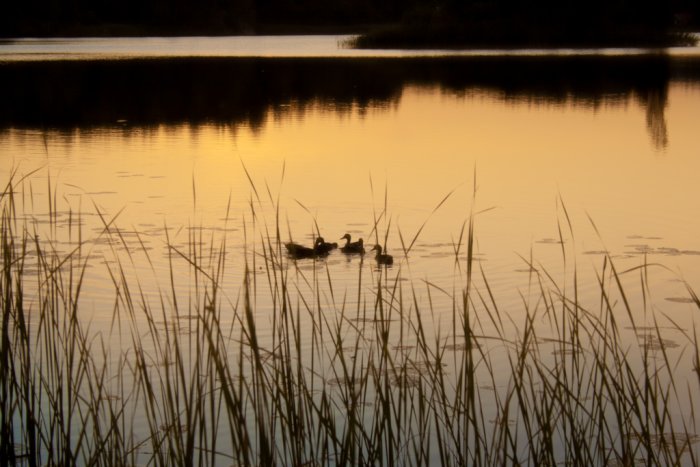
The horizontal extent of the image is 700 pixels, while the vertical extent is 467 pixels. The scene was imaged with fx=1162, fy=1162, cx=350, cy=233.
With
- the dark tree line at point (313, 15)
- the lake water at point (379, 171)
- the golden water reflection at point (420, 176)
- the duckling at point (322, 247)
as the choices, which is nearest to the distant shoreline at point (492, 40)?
the dark tree line at point (313, 15)

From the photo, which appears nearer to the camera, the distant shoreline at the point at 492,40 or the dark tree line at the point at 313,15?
the distant shoreline at the point at 492,40

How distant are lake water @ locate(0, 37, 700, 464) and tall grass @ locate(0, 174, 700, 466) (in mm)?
154

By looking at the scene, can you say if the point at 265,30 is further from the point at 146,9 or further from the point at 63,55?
the point at 63,55

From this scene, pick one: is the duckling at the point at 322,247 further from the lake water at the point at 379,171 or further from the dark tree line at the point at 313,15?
the dark tree line at the point at 313,15

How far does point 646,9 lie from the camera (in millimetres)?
36000

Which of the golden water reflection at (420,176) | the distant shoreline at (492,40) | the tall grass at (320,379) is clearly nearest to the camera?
the tall grass at (320,379)

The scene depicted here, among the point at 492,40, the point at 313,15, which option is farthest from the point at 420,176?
the point at 313,15

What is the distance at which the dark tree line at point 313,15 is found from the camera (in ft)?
116

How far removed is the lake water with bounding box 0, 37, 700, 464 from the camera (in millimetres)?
5625

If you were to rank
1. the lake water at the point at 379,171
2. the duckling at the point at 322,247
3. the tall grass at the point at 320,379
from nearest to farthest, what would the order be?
the tall grass at the point at 320,379
the lake water at the point at 379,171
the duckling at the point at 322,247

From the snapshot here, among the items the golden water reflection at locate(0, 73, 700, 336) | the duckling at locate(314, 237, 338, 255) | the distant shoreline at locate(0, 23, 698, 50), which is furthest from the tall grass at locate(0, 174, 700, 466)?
the distant shoreline at locate(0, 23, 698, 50)

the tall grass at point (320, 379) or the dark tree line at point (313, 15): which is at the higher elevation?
the dark tree line at point (313, 15)

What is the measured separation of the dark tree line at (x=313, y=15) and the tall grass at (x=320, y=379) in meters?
30.4

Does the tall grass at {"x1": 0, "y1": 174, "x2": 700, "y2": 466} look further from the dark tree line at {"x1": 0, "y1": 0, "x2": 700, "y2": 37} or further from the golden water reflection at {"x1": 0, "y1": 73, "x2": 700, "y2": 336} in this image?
the dark tree line at {"x1": 0, "y1": 0, "x2": 700, "y2": 37}
